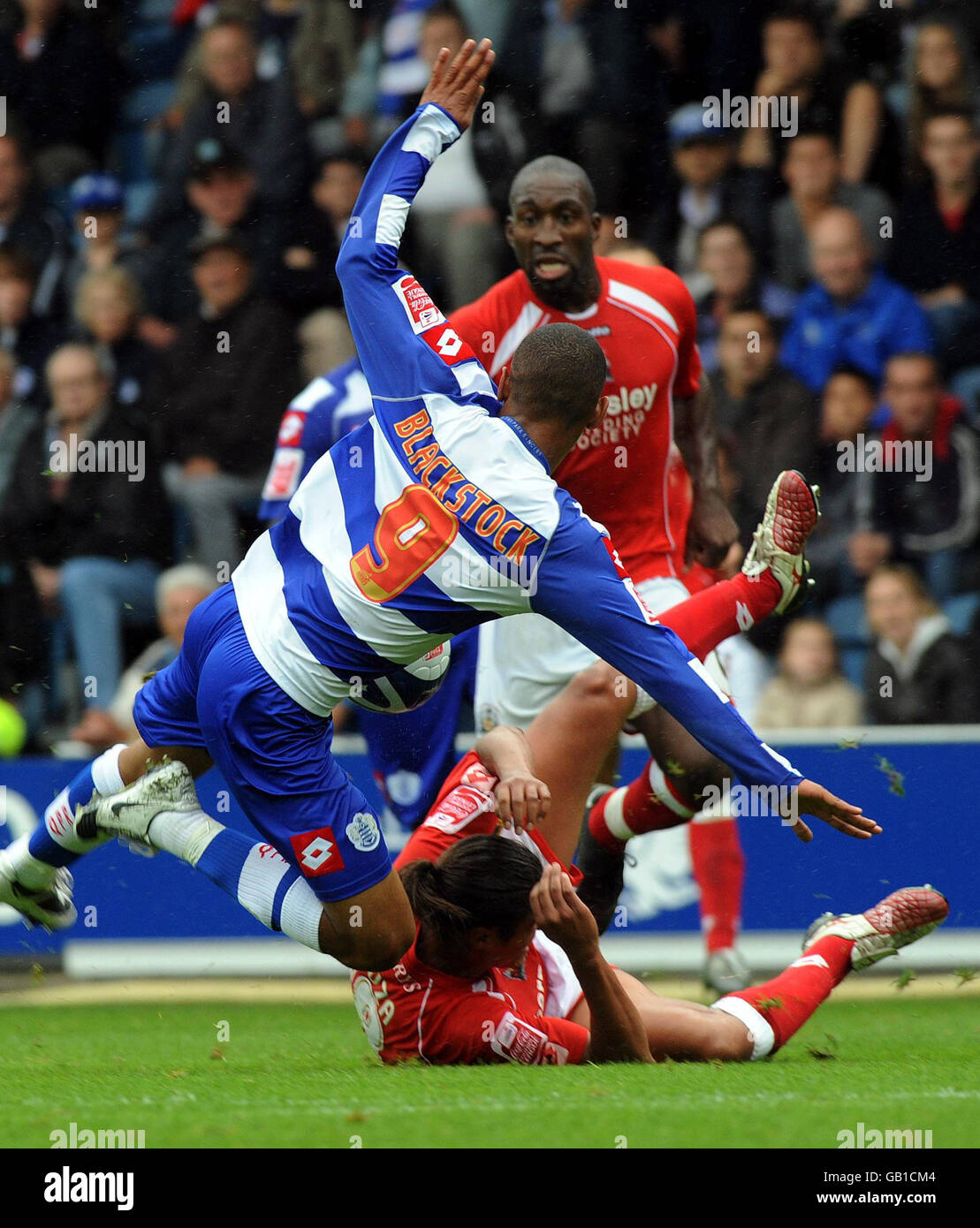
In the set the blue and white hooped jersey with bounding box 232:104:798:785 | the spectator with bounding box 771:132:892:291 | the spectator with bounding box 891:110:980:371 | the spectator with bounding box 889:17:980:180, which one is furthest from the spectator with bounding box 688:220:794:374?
the blue and white hooped jersey with bounding box 232:104:798:785

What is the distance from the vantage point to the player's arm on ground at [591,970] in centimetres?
441

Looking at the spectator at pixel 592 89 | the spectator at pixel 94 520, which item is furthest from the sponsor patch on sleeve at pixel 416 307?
the spectator at pixel 592 89

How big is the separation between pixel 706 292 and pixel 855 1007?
3942mm

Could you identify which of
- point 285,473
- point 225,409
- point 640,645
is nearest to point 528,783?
point 640,645

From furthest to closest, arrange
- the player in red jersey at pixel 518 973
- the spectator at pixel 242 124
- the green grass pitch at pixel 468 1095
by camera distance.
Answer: the spectator at pixel 242 124
the player in red jersey at pixel 518 973
the green grass pitch at pixel 468 1095

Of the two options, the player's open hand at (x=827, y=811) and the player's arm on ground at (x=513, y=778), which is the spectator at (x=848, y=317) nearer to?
the player's arm on ground at (x=513, y=778)

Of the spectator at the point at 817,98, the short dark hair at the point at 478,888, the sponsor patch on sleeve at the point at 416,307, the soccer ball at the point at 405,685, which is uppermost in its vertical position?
the spectator at the point at 817,98

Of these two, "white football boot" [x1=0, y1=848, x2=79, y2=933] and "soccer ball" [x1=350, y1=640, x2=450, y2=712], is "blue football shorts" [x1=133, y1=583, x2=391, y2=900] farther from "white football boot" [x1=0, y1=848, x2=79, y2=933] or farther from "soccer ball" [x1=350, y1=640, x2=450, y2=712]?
"white football boot" [x1=0, y1=848, x2=79, y2=933]

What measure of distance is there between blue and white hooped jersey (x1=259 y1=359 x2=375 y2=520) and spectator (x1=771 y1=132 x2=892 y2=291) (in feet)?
8.70

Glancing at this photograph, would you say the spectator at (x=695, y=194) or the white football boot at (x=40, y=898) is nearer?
the white football boot at (x=40, y=898)

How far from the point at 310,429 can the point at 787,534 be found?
2.94 meters

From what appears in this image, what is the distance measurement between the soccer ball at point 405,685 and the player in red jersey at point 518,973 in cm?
24

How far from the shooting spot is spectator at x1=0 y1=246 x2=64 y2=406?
32.7 ft

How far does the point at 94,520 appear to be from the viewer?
9.21 meters
